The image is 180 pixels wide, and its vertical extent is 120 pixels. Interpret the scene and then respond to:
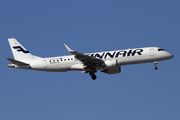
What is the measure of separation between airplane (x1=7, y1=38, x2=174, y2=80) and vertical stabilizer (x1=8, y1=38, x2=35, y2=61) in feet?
4.58

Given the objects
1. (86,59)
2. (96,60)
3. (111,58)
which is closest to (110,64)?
(111,58)

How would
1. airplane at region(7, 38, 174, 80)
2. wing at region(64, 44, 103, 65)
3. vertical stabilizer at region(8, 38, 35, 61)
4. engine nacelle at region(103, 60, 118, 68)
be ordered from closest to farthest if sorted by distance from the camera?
wing at region(64, 44, 103, 65) → engine nacelle at region(103, 60, 118, 68) → airplane at region(7, 38, 174, 80) → vertical stabilizer at region(8, 38, 35, 61)

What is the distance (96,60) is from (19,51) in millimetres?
14334

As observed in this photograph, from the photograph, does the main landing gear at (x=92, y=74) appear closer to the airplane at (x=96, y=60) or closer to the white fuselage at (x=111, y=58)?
the airplane at (x=96, y=60)

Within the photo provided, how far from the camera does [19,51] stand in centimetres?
5156

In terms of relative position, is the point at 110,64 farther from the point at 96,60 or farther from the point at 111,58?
the point at 96,60

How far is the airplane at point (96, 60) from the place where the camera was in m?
46.4

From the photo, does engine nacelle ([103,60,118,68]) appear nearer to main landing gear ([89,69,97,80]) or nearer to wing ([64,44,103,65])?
wing ([64,44,103,65])

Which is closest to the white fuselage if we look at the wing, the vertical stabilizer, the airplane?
the airplane

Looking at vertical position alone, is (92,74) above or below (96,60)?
below

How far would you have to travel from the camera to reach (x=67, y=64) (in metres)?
47.6

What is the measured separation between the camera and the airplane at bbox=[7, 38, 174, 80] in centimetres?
4644

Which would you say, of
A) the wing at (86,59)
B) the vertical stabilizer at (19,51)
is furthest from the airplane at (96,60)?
the vertical stabilizer at (19,51)

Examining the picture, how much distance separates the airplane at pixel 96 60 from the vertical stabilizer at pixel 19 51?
1396mm
